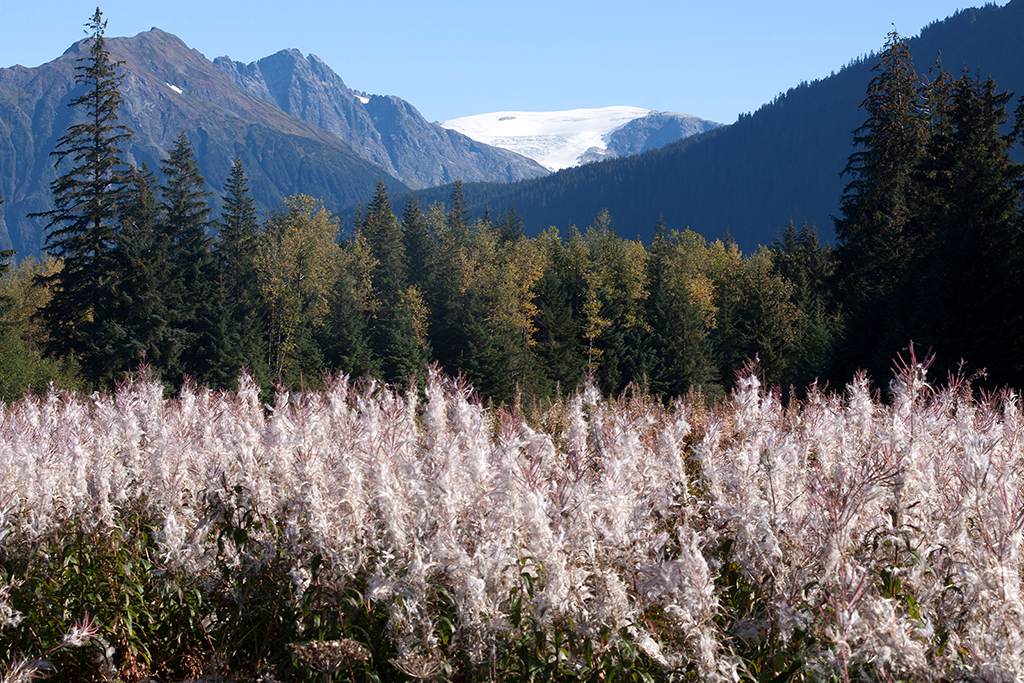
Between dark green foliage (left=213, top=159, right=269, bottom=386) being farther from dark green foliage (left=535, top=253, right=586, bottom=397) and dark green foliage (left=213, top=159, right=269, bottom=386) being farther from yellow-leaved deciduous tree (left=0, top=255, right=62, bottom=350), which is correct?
dark green foliage (left=535, top=253, right=586, bottom=397)

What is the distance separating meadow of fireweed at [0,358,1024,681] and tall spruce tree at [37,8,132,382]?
39.6 m

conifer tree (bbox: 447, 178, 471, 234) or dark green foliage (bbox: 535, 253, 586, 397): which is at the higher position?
conifer tree (bbox: 447, 178, 471, 234)

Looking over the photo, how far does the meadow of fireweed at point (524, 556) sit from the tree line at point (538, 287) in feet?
61.0

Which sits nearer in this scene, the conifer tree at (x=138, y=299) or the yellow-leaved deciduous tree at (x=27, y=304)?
the conifer tree at (x=138, y=299)

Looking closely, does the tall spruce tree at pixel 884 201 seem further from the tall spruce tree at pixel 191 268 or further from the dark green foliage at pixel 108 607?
the tall spruce tree at pixel 191 268

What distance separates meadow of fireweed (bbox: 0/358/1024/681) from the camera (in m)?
2.95

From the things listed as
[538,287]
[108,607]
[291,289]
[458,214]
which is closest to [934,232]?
[538,287]

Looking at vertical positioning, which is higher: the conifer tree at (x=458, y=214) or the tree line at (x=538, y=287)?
the conifer tree at (x=458, y=214)

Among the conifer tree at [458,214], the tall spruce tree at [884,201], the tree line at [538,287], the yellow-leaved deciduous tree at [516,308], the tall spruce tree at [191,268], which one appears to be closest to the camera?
the tree line at [538,287]

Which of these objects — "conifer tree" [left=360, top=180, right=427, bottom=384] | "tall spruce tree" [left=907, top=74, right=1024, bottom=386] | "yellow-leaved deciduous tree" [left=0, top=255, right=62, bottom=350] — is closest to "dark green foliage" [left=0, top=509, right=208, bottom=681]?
"tall spruce tree" [left=907, top=74, right=1024, bottom=386]

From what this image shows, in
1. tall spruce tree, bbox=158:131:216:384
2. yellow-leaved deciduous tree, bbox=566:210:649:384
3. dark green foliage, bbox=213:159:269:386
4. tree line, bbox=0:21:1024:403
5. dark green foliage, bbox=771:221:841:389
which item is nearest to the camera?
tree line, bbox=0:21:1024:403

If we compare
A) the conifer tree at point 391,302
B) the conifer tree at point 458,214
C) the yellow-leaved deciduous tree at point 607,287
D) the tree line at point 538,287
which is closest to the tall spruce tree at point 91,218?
the tree line at point 538,287

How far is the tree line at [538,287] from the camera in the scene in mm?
30172

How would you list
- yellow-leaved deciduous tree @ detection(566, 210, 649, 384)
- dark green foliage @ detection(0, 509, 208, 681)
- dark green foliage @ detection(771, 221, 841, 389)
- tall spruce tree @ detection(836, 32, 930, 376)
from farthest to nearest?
yellow-leaved deciduous tree @ detection(566, 210, 649, 384) → dark green foliage @ detection(771, 221, 841, 389) → tall spruce tree @ detection(836, 32, 930, 376) → dark green foliage @ detection(0, 509, 208, 681)
